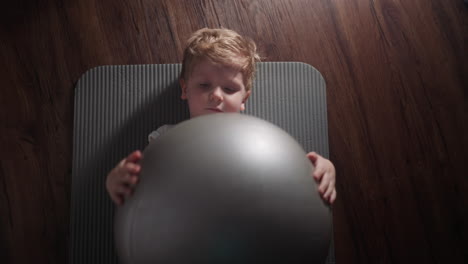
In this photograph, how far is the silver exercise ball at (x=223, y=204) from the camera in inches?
16.7

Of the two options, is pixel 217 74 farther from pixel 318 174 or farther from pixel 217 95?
pixel 318 174

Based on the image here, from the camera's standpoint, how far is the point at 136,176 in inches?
20.0

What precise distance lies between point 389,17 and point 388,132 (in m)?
0.38

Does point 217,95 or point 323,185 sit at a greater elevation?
point 217,95

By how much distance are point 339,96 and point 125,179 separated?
707 mm

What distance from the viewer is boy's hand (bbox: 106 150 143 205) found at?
20.0 inches

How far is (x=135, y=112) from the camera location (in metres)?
0.90

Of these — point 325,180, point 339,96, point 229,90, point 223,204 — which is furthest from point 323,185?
point 339,96

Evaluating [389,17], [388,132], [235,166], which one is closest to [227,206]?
[235,166]

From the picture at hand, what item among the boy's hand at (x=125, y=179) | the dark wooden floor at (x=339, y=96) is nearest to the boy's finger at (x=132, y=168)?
the boy's hand at (x=125, y=179)

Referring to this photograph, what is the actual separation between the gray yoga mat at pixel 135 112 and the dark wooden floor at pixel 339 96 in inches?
2.8

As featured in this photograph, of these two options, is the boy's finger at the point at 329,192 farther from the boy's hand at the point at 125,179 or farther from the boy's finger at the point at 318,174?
the boy's hand at the point at 125,179

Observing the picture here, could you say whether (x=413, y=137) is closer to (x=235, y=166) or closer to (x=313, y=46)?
(x=313, y=46)

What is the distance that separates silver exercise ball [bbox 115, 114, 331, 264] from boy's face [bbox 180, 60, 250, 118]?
19 cm
